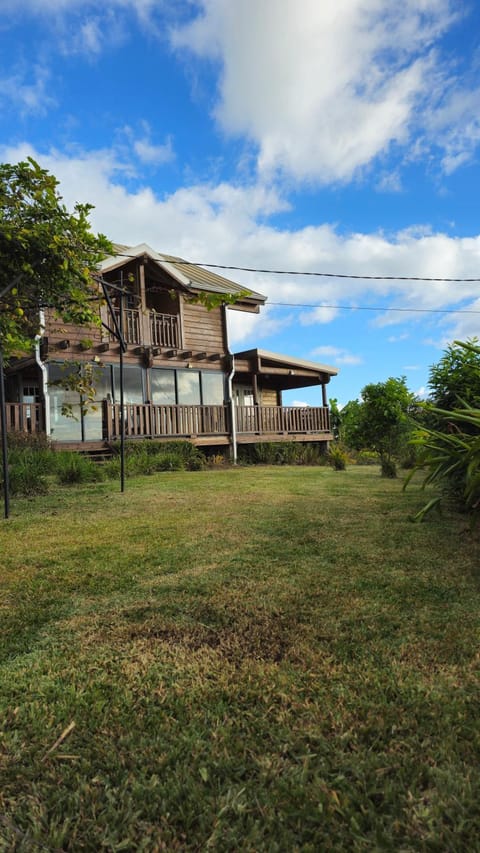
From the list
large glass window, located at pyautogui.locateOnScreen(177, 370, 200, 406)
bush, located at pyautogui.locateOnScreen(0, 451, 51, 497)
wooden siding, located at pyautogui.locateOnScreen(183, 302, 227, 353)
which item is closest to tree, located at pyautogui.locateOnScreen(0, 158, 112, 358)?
bush, located at pyautogui.locateOnScreen(0, 451, 51, 497)

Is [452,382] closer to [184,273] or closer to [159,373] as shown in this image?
[159,373]

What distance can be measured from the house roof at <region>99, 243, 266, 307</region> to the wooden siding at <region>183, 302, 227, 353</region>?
78 centimetres

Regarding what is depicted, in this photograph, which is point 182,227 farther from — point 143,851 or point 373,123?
point 143,851

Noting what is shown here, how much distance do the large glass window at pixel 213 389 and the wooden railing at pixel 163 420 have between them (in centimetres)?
78

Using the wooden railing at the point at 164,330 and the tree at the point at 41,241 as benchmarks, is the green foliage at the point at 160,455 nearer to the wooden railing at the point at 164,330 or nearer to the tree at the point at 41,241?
the wooden railing at the point at 164,330

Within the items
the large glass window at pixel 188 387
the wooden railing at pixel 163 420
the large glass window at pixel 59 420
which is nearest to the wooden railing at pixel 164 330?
the large glass window at pixel 188 387

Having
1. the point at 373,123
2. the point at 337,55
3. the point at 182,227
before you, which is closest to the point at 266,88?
the point at 337,55

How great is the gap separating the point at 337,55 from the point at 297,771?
10.2m

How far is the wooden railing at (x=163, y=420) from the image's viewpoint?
43.7 ft

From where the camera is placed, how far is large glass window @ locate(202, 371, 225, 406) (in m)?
16.3

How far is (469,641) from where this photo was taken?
2037 millimetres

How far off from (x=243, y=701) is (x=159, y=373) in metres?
14.2

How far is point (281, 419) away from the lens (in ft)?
57.2

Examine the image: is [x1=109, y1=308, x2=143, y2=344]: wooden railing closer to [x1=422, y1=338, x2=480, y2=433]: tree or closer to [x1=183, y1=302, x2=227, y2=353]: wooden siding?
[x1=183, y1=302, x2=227, y2=353]: wooden siding
